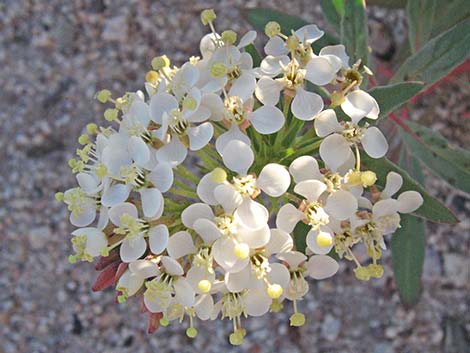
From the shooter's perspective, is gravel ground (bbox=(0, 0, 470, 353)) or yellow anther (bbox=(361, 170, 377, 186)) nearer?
yellow anther (bbox=(361, 170, 377, 186))

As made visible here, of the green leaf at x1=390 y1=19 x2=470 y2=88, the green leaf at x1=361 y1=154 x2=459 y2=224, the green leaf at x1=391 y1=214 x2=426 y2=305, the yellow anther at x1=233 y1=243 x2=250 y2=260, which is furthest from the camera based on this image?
the green leaf at x1=391 y1=214 x2=426 y2=305

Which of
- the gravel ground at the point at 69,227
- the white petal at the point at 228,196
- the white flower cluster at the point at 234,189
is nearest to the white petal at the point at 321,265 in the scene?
the white flower cluster at the point at 234,189

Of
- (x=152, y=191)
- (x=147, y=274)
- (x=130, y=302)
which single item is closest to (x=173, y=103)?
(x=152, y=191)

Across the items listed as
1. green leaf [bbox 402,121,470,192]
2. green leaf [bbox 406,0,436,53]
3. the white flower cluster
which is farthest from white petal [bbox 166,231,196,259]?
green leaf [bbox 406,0,436,53]

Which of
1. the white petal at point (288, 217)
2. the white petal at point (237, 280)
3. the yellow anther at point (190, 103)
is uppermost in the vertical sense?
the yellow anther at point (190, 103)

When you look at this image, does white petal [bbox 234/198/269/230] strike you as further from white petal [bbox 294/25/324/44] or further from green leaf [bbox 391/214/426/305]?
green leaf [bbox 391/214/426/305]

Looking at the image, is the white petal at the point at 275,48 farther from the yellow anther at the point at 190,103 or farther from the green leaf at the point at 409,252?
the green leaf at the point at 409,252

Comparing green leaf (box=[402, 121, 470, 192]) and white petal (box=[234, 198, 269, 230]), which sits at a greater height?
white petal (box=[234, 198, 269, 230])
